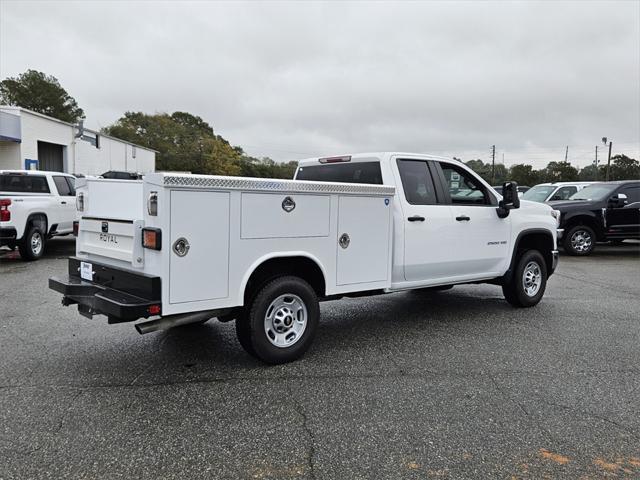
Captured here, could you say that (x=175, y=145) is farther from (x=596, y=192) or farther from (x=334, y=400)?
(x=334, y=400)

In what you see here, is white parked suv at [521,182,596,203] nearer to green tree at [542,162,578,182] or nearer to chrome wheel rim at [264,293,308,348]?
chrome wheel rim at [264,293,308,348]

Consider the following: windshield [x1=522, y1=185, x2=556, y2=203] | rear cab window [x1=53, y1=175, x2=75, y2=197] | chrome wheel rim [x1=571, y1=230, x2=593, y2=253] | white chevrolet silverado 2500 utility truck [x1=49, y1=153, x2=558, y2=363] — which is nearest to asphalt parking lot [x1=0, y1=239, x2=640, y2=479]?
white chevrolet silverado 2500 utility truck [x1=49, y1=153, x2=558, y2=363]

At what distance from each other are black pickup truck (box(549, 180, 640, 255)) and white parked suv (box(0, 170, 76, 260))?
39.5ft

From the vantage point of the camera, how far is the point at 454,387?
431 cm

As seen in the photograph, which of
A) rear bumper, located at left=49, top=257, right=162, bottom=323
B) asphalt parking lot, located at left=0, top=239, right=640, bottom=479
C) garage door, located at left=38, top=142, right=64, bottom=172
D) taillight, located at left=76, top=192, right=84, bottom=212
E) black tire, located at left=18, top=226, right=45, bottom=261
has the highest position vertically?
garage door, located at left=38, top=142, right=64, bottom=172

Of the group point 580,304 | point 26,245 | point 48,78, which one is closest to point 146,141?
point 48,78

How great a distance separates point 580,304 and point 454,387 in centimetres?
423

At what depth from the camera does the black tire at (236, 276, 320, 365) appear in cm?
447

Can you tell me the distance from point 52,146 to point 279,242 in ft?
93.7

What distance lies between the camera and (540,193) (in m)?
16.1

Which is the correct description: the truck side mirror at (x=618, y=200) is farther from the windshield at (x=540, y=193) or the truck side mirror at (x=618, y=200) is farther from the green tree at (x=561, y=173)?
the green tree at (x=561, y=173)

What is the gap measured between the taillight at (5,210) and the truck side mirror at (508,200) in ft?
30.9

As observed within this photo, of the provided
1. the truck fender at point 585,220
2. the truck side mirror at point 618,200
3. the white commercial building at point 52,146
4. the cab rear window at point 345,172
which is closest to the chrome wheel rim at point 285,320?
the cab rear window at point 345,172

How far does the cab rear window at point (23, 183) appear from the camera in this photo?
11.7m
